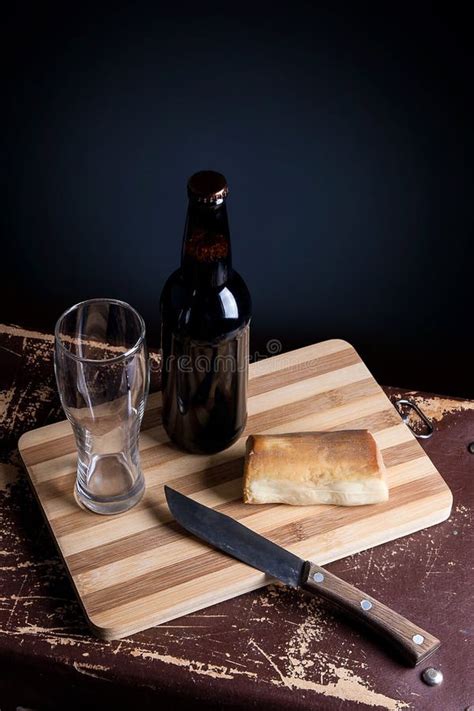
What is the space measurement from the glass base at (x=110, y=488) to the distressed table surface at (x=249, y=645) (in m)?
0.07

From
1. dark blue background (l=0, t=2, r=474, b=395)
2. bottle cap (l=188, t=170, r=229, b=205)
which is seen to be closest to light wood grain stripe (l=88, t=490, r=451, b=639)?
bottle cap (l=188, t=170, r=229, b=205)

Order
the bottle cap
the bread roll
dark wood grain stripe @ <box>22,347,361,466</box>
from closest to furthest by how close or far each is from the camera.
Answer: the bottle cap
the bread roll
dark wood grain stripe @ <box>22,347,361,466</box>

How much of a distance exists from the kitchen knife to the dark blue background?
543 mm

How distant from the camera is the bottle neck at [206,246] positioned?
0.99 meters

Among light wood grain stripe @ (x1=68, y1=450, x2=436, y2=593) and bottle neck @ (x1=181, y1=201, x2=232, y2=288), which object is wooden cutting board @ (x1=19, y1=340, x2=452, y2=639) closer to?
light wood grain stripe @ (x1=68, y1=450, x2=436, y2=593)

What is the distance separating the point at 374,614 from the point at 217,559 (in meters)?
0.17

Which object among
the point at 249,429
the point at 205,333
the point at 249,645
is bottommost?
the point at 249,645

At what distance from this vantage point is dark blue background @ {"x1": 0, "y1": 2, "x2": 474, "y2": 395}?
1276 mm

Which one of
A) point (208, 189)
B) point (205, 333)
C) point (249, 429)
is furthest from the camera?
point (249, 429)

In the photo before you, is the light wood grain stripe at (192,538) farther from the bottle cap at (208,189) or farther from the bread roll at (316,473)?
the bottle cap at (208,189)

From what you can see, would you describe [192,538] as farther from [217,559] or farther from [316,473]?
[316,473]

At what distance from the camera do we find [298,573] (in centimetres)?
105

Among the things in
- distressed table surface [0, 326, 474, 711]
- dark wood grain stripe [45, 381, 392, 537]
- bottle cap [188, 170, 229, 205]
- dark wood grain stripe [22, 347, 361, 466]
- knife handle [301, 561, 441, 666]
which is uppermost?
bottle cap [188, 170, 229, 205]

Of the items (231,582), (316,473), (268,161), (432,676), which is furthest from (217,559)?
(268,161)
